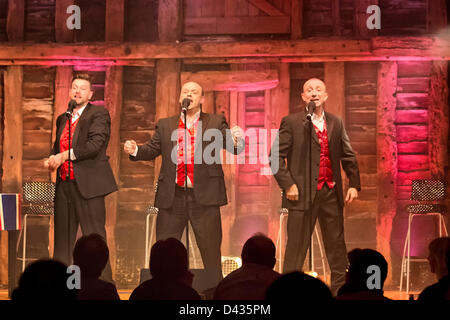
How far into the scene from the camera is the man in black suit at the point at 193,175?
19.4ft

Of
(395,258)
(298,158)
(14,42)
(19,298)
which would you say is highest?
Answer: (14,42)

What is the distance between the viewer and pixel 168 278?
10.6ft

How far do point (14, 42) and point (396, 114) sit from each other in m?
4.65

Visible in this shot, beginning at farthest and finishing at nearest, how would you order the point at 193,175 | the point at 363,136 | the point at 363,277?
the point at 363,136
the point at 193,175
the point at 363,277

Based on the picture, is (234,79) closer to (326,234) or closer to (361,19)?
(361,19)

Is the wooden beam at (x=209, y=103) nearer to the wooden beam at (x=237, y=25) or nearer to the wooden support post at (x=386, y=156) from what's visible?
the wooden beam at (x=237, y=25)

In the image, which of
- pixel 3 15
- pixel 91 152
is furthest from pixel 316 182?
pixel 3 15

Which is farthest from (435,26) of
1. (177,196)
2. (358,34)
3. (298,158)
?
(177,196)

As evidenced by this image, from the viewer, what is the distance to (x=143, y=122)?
771 centimetres

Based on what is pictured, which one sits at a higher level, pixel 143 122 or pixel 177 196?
pixel 143 122

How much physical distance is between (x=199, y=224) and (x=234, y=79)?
2.33 meters

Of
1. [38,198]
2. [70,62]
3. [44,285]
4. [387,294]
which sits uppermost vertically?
[70,62]

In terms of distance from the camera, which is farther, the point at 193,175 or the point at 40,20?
the point at 40,20

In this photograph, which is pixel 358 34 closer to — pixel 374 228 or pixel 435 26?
pixel 435 26
